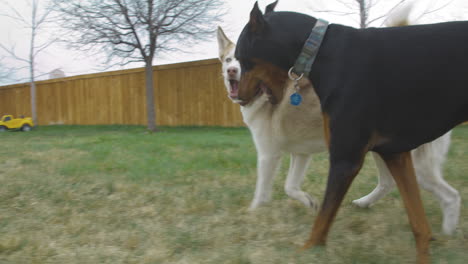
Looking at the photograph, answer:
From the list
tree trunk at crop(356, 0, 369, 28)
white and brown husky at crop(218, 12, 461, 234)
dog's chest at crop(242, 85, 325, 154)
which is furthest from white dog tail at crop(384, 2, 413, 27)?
tree trunk at crop(356, 0, 369, 28)

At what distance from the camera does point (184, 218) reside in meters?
2.92

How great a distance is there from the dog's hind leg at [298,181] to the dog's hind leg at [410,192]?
1.16 meters

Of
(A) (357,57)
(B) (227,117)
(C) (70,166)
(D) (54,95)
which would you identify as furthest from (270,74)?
(D) (54,95)

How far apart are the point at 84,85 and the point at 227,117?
280 inches

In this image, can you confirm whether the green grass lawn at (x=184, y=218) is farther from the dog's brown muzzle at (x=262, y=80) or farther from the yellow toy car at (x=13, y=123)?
the yellow toy car at (x=13, y=123)

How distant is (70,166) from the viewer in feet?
15.8

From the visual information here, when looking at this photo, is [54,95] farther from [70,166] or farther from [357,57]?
[357,57]

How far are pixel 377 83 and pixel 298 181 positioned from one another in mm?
1638

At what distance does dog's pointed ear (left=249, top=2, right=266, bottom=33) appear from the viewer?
1.93 meters

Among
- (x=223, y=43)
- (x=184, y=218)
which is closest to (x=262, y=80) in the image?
(x=184, y=218)

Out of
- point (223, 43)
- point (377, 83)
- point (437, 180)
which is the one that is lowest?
point (437, 180)

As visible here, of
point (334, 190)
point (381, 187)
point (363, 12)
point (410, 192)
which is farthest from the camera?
point (363, 12)

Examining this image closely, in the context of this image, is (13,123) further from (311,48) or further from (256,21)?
(311,48)

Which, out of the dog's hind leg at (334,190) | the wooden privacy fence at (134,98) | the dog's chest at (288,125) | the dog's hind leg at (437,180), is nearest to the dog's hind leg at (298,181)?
the dog's chest at (288,125)
